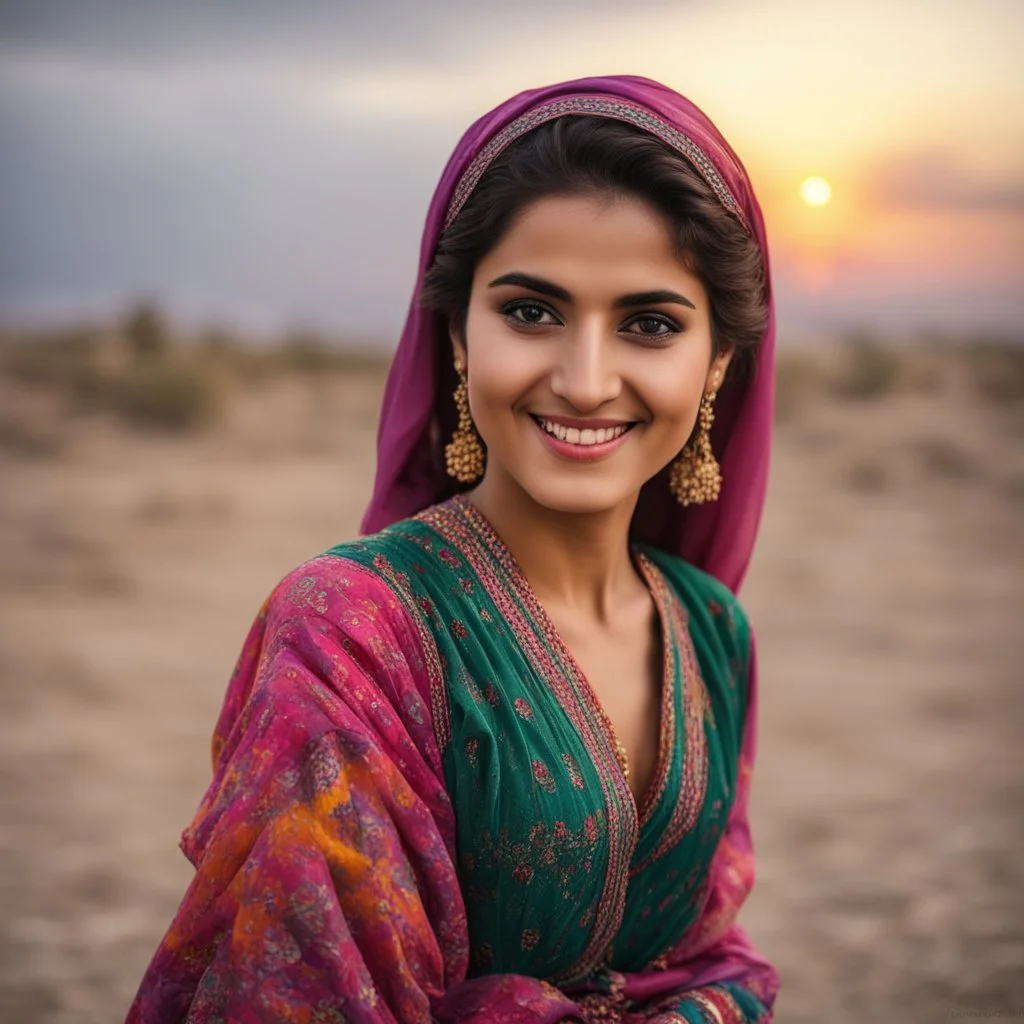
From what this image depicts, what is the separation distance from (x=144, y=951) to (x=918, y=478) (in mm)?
12199

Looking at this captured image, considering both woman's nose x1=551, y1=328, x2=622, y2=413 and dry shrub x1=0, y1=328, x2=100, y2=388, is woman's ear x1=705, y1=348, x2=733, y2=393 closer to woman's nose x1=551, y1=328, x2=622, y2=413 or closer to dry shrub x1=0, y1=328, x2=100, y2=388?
woman's nose x1=551, y1=328, x2=622, y2=413

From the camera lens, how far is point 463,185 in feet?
6.47

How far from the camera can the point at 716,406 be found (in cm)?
235

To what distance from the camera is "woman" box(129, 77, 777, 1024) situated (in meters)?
1.61

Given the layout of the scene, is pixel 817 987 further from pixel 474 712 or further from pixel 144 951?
pixel 474 712

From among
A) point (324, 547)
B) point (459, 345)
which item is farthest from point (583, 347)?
point (324, 547)

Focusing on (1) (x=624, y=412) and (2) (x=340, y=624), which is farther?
(1) (x=624, y=412)

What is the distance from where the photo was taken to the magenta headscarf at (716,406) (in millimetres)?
1913

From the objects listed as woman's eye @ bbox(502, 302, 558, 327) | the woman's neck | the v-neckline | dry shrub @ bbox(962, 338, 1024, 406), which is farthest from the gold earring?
dry shrub @ bbox(962, 338, 1024, 406)

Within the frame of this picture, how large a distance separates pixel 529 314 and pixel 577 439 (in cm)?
20

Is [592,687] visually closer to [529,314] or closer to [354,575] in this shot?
[354,575]

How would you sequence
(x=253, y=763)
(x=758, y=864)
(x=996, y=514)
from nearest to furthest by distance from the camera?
1. (x=253, y=763)
2. (x=758, y=864)
3. (x=996, y=514)

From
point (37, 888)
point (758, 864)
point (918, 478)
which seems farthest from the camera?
point (918, 478)

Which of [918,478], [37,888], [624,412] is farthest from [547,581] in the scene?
[918,478]
